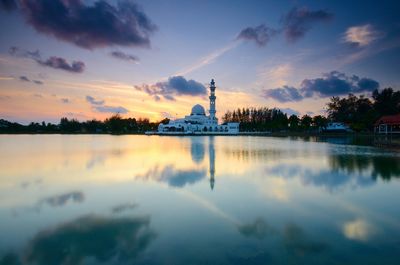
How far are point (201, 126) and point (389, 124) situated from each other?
4554cm

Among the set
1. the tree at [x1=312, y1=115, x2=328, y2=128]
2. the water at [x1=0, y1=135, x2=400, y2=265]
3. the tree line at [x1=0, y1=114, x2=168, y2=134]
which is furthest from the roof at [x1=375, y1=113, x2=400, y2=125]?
the tree line at [x1=0, y1=114, x2=168, y2=134]

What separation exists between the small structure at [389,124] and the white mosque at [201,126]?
3592 centimetres

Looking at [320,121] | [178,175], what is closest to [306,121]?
[320,121]

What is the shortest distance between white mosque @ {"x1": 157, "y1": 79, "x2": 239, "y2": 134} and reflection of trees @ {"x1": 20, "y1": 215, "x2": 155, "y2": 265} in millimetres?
71649

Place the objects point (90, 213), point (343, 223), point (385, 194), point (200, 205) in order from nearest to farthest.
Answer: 1. point (343, 223)
2. point (90, 213)
3. point (200, 205)
4. point (385, 194)

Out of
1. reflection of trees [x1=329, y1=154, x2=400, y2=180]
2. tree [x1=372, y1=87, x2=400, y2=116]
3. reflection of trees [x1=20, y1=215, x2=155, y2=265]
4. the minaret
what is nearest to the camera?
reflection of trees [x1=20, y1=215, x2=155, y2=265]

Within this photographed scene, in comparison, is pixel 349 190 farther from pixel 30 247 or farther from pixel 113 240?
pixel 30 247

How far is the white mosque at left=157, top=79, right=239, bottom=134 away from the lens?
260 ft

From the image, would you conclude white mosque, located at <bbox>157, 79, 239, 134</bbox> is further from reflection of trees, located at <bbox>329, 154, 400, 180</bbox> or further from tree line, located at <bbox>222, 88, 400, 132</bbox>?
reflection of trees, located at <bbox>329, 154, 400, 180</bbox>

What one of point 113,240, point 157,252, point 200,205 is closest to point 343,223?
point 200,205

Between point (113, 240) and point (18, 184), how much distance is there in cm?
763

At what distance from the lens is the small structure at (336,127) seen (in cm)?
6245

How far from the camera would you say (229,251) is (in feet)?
15.8

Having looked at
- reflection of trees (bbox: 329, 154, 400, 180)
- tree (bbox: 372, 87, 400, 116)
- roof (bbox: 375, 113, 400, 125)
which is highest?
tree (bbox: 372, 87, 400, 116)
